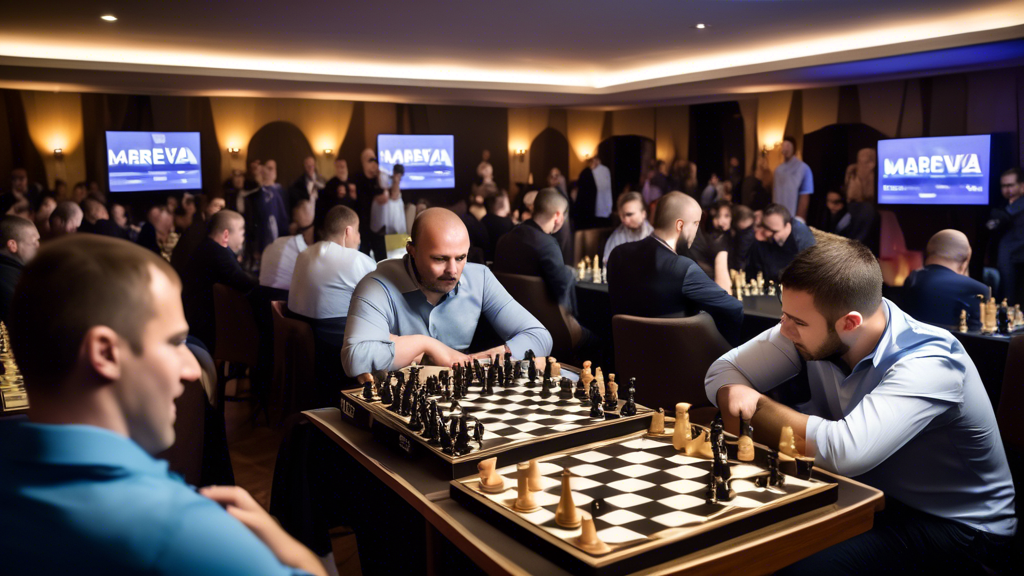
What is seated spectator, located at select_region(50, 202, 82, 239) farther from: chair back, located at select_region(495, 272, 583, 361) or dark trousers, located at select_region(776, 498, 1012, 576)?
dark trousers, located at select_region(776, 498, 1012, 576)

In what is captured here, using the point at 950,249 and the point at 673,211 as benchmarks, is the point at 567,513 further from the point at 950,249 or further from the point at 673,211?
the point at 950,249

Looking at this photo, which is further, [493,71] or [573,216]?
[573,216]

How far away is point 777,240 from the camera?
18.1ft

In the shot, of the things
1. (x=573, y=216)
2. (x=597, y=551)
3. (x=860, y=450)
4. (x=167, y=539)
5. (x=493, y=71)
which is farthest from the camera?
(x=573, y=216)

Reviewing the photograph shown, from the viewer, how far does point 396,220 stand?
10.2 m

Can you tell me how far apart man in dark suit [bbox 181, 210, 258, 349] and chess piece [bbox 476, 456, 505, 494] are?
3.71m

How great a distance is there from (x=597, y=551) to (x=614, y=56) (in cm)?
732

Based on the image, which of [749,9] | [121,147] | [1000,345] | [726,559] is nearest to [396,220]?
[121,147]

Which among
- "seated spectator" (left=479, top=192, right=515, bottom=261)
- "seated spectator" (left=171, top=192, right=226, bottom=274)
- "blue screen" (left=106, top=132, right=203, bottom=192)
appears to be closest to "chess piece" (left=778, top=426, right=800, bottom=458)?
"seated spectator" (left=171, top=192, right=226, bottom=274)

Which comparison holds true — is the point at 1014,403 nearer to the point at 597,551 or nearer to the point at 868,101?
the point at 597,551

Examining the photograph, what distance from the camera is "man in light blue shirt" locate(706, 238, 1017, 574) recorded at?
169 cm

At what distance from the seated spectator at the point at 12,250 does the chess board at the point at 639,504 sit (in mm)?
3502

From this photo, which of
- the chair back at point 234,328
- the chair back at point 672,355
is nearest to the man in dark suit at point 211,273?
the chair back at point 234,328

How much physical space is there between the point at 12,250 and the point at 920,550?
4538mm
